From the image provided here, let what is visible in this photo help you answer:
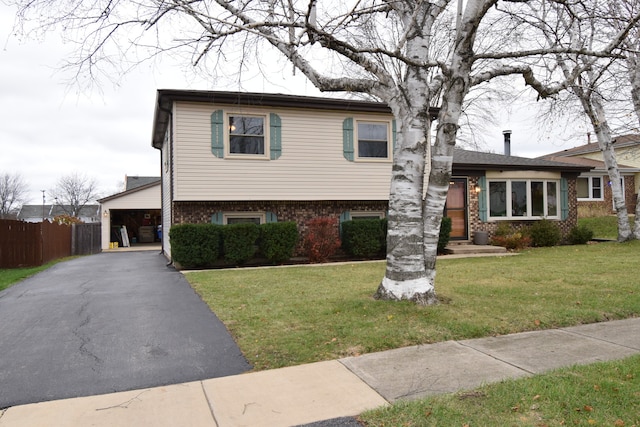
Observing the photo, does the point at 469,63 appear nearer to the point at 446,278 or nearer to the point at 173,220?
the point at 446,278

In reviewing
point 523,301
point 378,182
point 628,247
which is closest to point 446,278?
point 523,301

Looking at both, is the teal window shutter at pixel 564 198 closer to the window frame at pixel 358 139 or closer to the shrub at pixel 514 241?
the shrub at pixel 514 241

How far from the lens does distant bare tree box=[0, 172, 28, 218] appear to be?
2082 inches

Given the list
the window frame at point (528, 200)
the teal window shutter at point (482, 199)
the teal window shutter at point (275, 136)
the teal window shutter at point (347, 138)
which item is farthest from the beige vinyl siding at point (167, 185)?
the window frame at point (528, 200)

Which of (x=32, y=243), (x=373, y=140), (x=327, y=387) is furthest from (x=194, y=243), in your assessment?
(x=327, y=387)

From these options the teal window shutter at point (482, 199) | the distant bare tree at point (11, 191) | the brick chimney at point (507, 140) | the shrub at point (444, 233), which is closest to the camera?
the shrub at point (444, 233)

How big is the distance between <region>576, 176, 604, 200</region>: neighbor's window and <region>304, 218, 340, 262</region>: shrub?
1928 centimetres

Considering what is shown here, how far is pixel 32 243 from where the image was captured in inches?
524

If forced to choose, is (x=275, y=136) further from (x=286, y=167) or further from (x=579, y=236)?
(x=579, y=236)

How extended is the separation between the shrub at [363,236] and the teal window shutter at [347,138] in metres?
2.06

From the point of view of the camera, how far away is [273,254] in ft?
38.8

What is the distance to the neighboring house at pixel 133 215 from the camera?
23.4 meters

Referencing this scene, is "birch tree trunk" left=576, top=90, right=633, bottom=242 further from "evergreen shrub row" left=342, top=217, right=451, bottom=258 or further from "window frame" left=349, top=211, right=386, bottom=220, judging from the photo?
"evergreen shrub row" left=342, top=217, right=451, bottom=258

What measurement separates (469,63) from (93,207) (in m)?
67.2
